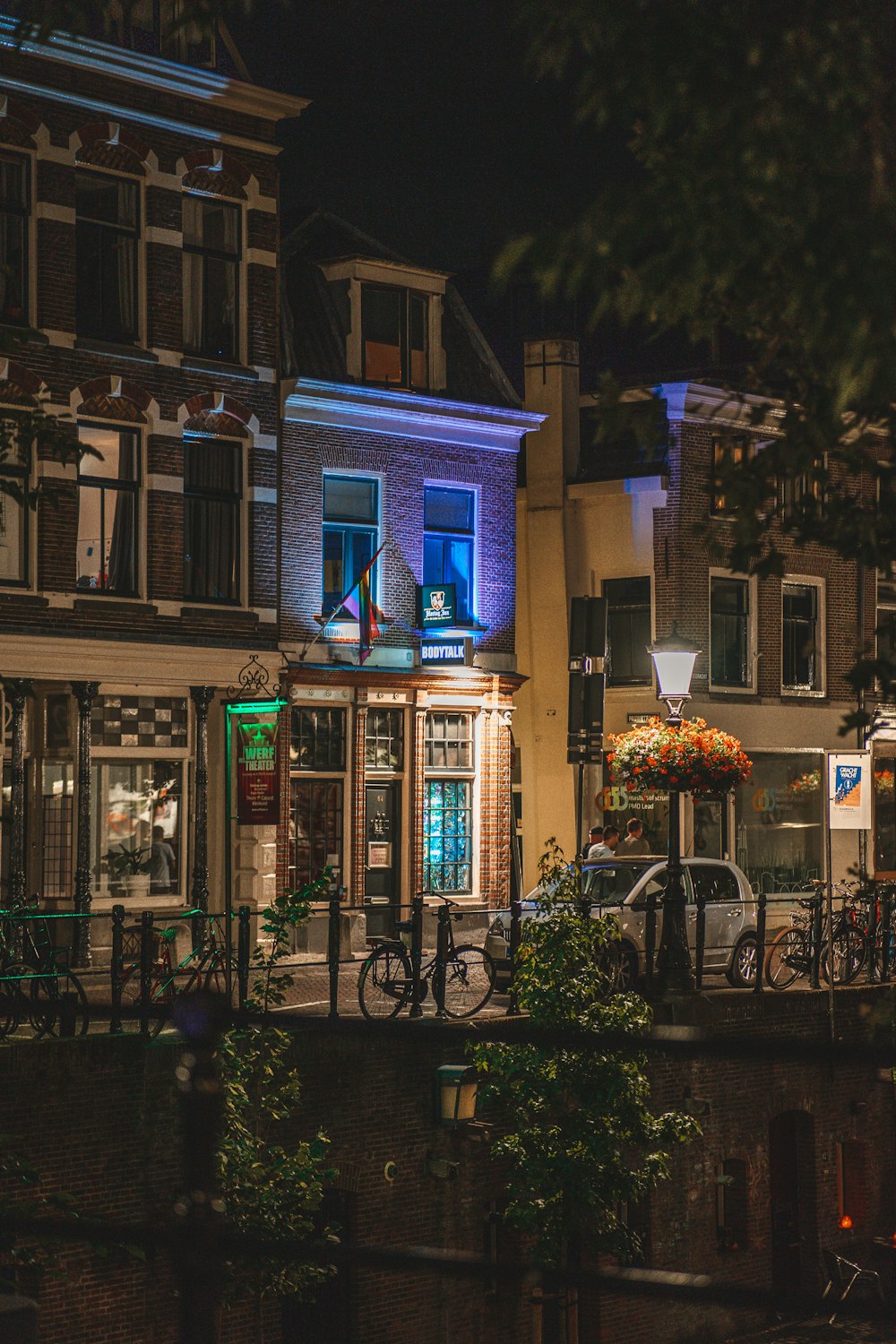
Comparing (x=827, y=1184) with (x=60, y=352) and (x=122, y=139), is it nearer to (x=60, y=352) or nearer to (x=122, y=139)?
(x=60, y=352)

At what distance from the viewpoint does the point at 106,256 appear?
23.9m

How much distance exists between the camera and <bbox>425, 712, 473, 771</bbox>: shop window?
27359mm

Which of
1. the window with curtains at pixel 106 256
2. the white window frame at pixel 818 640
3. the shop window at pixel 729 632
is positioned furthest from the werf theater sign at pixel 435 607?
the white window frame at pixel 818 640

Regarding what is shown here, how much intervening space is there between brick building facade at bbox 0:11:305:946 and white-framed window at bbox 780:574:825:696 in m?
10.6

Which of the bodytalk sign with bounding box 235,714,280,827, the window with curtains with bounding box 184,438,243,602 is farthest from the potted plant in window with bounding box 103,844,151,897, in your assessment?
the window with curtains with bounding box 184,438,243,602

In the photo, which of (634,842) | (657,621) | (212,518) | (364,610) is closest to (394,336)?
(364,610)

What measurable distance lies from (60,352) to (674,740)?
28.8 ft

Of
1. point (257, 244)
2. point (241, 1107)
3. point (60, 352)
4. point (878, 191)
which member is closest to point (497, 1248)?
point (241, 1107)

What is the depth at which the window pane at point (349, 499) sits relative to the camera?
2680 centimetres

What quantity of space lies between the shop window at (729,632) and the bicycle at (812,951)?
7.43m

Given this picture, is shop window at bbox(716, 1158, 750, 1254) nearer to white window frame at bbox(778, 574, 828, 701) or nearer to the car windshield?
the car windshield

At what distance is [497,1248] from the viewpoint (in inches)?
785

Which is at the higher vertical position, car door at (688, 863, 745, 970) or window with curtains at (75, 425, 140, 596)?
window with curtains at (75, 425, 140, 596)

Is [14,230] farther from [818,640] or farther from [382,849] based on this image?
[818,640]
